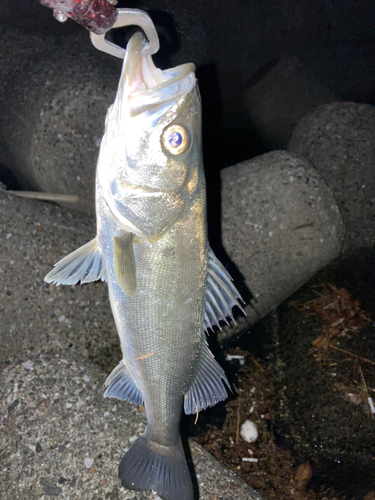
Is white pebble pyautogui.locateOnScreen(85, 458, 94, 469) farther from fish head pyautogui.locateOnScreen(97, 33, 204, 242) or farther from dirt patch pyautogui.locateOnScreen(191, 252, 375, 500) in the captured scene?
fish head pyautogui.locateOnScreen(97, 33, 204, 242)

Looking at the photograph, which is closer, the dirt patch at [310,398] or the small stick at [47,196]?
the dirt patch at [310,398]

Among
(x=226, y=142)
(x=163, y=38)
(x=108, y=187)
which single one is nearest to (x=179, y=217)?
(x=108, y=187)

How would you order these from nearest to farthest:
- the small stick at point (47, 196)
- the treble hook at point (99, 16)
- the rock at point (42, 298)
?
the treble hook at point (99, 16), the rock at point (42, 298), the small stick at point (47, 196)

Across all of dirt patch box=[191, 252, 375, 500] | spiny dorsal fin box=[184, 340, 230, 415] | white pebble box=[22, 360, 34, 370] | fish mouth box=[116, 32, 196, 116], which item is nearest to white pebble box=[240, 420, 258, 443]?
dirt patch box=[191, 252, 375, 500]

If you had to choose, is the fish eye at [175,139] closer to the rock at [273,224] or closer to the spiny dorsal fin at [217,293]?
the spiny dorsal fin at [217,293]

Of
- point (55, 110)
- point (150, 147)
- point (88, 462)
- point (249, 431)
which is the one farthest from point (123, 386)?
point (55, 110)

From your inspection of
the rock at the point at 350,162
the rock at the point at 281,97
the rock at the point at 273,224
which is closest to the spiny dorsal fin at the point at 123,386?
the rock at the point at 273,224
